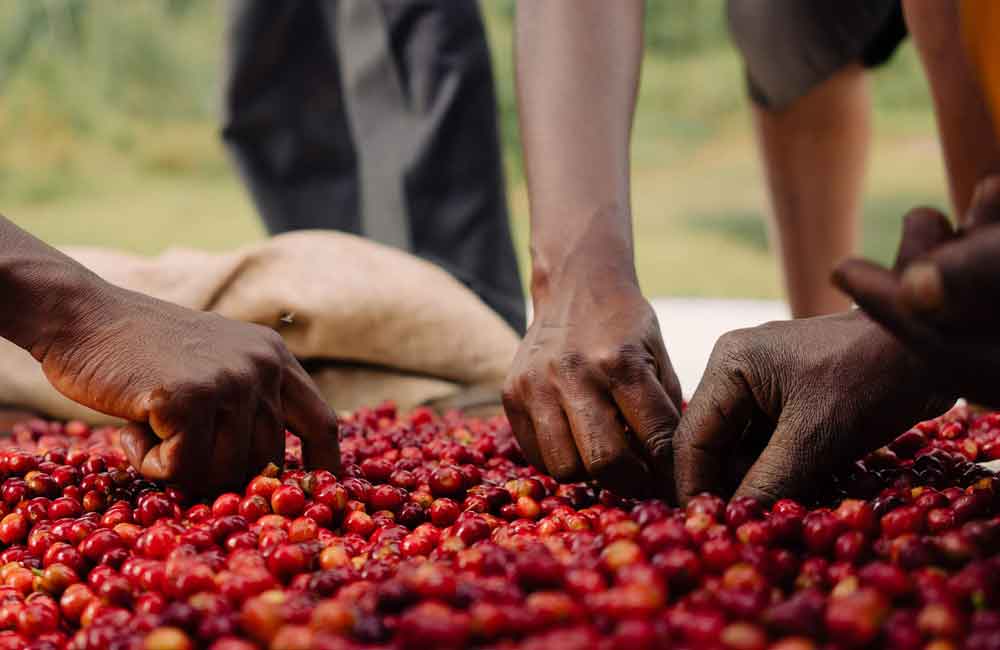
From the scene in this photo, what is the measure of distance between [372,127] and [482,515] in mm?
2490

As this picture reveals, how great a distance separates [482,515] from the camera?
161cm

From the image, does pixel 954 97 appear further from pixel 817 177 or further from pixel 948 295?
pixel 948 295

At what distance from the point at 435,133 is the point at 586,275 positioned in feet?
6.82

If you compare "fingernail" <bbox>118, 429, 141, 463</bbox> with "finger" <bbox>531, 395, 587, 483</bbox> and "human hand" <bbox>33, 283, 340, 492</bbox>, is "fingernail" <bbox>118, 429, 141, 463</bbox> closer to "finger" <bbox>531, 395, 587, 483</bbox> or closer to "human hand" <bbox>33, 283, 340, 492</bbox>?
"human hand" <bbox>33, 283, 340, 492</bbox>

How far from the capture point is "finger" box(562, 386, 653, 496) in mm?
1604

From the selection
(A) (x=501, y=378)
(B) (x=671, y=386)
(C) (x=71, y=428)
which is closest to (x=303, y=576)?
(B) (x=671, y=386)

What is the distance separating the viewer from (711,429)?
1542 millimetres

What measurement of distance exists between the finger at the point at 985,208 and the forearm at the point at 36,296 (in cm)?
119

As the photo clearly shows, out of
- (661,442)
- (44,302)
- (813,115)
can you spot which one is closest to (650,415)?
(661,442)

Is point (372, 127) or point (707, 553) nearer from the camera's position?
point (707, 553)

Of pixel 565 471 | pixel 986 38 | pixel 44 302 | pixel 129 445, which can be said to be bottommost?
pixel 565 471

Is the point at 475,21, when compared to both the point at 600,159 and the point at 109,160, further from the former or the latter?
the point at 109,160

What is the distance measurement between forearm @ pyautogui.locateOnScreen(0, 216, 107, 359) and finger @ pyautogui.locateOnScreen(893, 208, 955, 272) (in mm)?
1124

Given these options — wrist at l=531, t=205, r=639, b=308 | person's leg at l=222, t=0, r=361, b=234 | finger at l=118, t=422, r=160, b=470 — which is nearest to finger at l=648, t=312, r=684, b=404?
wrist at l=531, t=205, r=639, b=308
